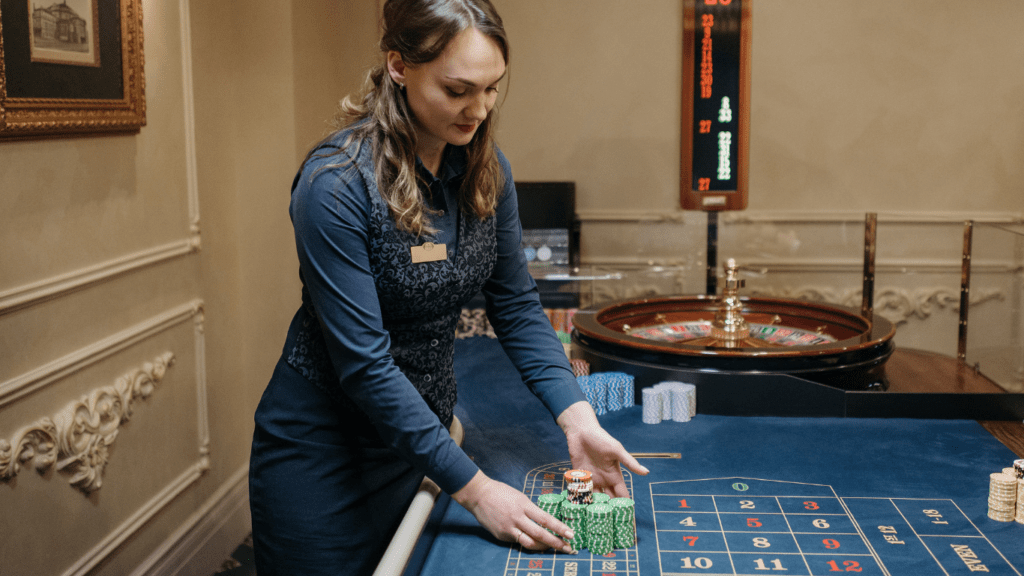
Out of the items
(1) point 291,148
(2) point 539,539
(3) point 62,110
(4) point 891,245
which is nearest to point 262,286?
(1) point 291,148

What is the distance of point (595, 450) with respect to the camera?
1.37m

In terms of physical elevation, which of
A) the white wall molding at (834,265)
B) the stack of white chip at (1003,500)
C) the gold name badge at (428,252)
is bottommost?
the stack of white chip at (1003,500)

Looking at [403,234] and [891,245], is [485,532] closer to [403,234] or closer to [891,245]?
[403,234]

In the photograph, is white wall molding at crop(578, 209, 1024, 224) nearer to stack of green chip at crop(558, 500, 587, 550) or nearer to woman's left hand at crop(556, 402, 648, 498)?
woman's left hand at crop(556, 402, 648, 498)

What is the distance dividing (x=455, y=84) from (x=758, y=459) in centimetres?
87

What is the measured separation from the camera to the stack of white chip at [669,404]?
5.90 feet

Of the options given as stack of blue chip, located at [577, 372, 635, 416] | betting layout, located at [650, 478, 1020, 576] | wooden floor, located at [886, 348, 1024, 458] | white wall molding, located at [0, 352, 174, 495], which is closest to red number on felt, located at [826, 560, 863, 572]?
betting layout, located at [650, 478, 1020, 576]

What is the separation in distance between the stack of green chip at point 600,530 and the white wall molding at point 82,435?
1.45m

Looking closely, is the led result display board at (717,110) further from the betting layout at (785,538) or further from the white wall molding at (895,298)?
the betting layout at (785,538)

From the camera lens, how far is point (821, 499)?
137 cm

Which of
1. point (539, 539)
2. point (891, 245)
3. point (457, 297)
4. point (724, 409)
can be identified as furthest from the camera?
point (891, 245)

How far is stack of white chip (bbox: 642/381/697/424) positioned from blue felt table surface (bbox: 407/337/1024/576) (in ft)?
0.07

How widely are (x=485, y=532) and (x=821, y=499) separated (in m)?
0.54

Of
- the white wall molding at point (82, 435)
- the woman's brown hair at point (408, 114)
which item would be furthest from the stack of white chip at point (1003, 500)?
the white wall molding at point (82, 435)
